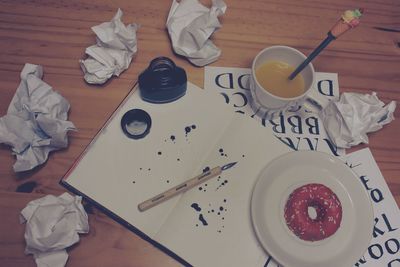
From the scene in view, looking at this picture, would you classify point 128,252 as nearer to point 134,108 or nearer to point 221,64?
point 134,108

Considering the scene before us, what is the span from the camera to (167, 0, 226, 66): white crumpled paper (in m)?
0.76

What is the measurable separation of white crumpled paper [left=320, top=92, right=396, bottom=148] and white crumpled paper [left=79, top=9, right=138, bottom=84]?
15.5 inches

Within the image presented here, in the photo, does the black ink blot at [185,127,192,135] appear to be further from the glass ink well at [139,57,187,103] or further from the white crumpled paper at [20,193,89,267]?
the white crumpled paper at [20,193,89,267]

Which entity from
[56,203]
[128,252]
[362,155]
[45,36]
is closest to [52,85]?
[45,36]

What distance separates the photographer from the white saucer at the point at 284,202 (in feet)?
2.16

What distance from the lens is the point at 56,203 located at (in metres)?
0.65

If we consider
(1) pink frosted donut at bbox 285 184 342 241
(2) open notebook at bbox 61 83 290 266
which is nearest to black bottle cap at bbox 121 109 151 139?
(2) open notebook at bbox 61 83 290 266

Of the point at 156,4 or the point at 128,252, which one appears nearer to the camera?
the point at 128,252

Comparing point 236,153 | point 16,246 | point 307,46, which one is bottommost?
point 16,246

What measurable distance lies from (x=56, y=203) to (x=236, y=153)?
32 centimetres

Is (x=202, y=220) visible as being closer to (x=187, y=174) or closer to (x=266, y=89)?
(x=187, y=174)

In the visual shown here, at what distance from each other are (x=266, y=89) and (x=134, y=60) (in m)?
0.26

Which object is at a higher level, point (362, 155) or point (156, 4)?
point (156, 4)

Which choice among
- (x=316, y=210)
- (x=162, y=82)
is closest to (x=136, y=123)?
(x=162, y=82)
